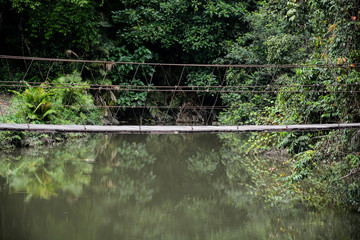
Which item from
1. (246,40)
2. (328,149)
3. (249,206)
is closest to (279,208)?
(249,206)

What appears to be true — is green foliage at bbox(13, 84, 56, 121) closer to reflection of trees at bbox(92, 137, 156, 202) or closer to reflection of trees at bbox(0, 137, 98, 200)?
reflection of trees at bbox(0, 137, 98, 200)

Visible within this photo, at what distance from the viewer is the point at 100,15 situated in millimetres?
10875

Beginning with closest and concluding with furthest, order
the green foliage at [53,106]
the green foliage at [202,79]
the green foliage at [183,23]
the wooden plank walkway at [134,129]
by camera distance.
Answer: the wooden plank walkway at [134,129] → the green foliage at [53,106] → the green foliage at [183,23] → the green foliage at [202,79]

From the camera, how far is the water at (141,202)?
4191 millimetres

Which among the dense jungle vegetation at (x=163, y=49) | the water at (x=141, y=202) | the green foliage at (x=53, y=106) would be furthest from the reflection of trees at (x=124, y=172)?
the dense jungle vegetation at (x=163, y=49)

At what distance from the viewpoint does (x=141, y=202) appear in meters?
5.14

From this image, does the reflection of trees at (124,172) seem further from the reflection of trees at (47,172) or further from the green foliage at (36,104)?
the green foliage at (36,104)

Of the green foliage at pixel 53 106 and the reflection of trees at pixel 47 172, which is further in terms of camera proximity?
the green foliage at pixel 53 106

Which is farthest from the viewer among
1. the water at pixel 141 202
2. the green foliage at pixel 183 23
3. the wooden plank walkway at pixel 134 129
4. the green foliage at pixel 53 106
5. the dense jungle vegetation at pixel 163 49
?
the green foliage at pixel 183 23

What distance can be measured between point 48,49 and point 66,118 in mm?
2916

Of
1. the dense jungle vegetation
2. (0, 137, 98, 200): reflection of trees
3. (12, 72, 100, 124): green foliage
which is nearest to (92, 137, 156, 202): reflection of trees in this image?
(0, 137, 98, 200): reflection of trees

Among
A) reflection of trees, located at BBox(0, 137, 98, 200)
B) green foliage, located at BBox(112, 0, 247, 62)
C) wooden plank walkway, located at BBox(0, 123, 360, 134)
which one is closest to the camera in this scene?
wooden plank walkway, located at BBox(0, 123, 360, 134)

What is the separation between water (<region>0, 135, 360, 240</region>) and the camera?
4191mm

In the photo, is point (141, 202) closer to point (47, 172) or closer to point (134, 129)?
point (134, 129)
